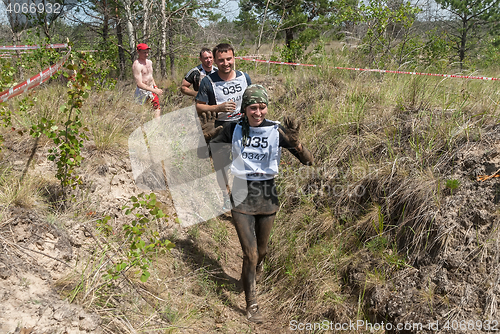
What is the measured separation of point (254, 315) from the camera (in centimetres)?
364

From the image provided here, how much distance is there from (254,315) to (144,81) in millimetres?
4867

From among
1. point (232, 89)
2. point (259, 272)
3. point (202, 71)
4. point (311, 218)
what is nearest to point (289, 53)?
point (202, 71)

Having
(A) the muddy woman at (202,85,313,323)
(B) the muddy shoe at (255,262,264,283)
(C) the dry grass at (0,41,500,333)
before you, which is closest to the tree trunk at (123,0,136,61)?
(C) the dry grass at (0,41,500,333)

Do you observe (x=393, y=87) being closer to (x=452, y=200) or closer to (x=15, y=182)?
(x=452, y=200)

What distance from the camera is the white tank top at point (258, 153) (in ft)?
11.7

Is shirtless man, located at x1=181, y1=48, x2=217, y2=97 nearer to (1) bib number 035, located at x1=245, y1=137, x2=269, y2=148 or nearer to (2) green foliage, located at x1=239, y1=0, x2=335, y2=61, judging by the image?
(1) bib number 035, located at x1=245, y1=137, x2=269, y2=148

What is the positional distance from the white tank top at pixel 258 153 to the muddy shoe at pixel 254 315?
4.26 feet

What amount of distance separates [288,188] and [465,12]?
13.3 metres

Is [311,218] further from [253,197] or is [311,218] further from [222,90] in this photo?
[222,90]

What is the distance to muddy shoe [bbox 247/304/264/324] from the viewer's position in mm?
3635

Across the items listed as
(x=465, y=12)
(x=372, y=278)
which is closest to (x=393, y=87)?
(x=372, y=278)

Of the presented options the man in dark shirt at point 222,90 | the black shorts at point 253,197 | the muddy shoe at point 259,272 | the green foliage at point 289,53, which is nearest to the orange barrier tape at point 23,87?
the man in dark shirt at point 222,90

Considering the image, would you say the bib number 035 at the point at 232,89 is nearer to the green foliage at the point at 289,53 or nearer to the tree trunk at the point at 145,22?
the tree trunk at the point at 145,22

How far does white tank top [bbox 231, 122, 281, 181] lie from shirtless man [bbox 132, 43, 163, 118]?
3.39 metres
